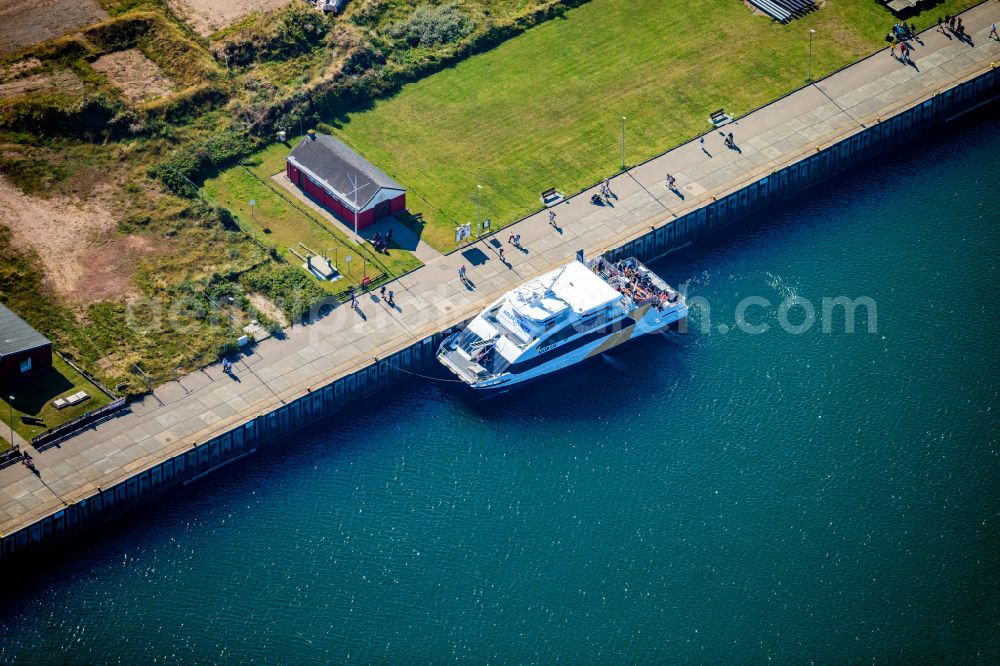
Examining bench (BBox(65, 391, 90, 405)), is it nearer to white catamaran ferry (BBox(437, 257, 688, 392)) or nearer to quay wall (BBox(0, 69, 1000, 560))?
quay wall (BBox(0, 69, 1000, 560))

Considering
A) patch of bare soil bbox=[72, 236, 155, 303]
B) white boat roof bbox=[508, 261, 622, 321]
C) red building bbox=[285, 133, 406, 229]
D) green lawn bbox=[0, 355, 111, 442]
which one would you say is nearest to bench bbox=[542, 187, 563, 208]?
white boat roof bbox=[508, 261, 622, 321]

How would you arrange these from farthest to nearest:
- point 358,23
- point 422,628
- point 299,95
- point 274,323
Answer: point 358,23
point 299,95
point 274,323
point 422,628

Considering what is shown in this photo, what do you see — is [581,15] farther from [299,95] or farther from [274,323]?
[274,323]

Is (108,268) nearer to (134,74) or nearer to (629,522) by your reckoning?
(134,74)

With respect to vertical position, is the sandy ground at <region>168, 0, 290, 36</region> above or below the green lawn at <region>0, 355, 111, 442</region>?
above

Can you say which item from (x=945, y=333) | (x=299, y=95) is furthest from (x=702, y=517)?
(x=299, y=95)
